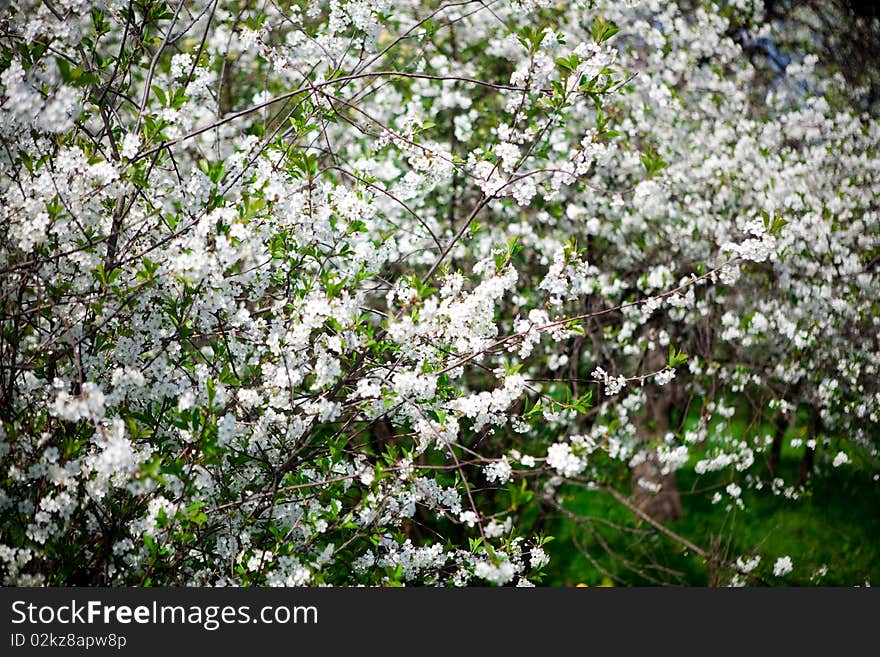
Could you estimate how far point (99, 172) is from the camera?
2455 millimetres

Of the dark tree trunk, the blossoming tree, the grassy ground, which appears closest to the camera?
the blossoming tree

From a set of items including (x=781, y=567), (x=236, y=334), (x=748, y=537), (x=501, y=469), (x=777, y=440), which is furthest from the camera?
(x=777, y=440)

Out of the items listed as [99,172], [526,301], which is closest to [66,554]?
[99,172]

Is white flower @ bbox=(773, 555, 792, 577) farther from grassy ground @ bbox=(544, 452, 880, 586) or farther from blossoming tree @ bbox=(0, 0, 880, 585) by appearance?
blossoming tree @ bbox=(0, 0, 880, 585)

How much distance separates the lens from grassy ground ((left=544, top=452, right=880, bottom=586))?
5793 mm

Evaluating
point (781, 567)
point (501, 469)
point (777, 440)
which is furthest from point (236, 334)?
point (777, 440)

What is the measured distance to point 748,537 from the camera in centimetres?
668

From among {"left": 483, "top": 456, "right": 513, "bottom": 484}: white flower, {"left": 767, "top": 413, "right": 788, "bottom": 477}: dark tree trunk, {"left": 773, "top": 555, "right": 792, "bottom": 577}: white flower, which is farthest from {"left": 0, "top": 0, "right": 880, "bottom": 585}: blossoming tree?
{"left": 767, "top": 413, "right": 788, "bottom": 477}: dark tree trunk

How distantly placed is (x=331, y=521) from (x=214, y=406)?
2.04ft

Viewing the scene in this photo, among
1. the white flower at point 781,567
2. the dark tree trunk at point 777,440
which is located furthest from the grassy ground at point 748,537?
the dark tree trunk at point 777,440

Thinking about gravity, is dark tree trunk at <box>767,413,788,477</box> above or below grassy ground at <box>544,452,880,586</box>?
above

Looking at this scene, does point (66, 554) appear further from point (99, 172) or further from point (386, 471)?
point (99, 172)

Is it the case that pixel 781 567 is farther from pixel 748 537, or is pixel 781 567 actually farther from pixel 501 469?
pixel 501 469

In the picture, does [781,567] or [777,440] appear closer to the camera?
[781,567]
